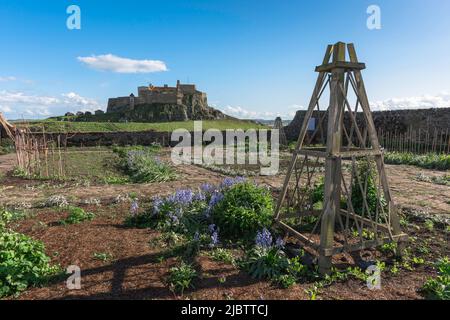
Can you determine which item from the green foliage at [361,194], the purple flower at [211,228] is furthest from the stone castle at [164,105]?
the purple flower at [211,228]

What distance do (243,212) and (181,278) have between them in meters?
1.62

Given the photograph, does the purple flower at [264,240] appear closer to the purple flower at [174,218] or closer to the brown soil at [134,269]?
the brown soil at [134,269]

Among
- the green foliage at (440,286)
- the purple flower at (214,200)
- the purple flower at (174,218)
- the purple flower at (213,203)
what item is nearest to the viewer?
the green foliage at (440,286)

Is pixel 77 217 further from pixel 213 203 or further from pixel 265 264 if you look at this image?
pixel 265 264

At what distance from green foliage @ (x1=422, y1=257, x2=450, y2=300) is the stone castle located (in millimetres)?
55875

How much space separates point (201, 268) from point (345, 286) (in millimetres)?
1749

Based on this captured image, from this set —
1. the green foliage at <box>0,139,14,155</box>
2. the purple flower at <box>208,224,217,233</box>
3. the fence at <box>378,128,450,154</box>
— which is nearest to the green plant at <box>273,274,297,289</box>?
the purple flower at <box>208,224,217,233</box>

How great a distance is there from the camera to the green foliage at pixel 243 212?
15.8ft

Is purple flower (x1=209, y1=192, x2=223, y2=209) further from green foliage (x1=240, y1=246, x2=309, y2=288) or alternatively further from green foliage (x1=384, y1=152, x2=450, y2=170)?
green foliage (x1=384, y1=152, x2=450, y2=170)

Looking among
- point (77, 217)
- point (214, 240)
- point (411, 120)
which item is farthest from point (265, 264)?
point (411, 120)

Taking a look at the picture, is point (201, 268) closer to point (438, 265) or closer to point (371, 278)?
point (371, 278)

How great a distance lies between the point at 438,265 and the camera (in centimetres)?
389

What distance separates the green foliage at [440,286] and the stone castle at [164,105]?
2200 inches
